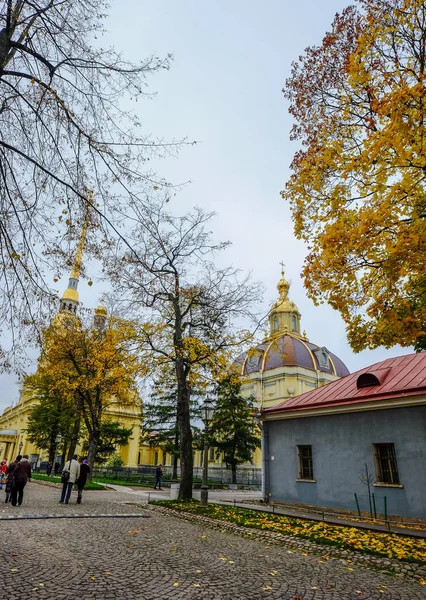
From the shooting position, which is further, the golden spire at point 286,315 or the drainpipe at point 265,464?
the golden spire at point 286,315

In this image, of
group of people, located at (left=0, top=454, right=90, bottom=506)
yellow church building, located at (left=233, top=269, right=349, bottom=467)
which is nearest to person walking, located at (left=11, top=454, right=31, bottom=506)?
group of people, located at (left=0, top=454, right=90, bottom=506)

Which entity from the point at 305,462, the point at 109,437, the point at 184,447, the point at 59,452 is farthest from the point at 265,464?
the point at 59,452

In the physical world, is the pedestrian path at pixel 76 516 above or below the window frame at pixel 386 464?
below

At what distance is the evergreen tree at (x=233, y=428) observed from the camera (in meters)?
35.8

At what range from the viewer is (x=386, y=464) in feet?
42.7

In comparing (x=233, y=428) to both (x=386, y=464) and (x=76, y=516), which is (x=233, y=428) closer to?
(x=386, y=464)

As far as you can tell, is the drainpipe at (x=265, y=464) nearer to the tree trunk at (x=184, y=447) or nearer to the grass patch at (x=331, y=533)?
the tree trunk at (x=184, y=447)

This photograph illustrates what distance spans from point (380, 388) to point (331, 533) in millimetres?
5621

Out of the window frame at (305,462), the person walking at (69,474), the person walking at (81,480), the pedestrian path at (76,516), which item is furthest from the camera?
the window frame at (305,462)

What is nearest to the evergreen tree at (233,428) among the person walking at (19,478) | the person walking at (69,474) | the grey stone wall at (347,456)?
the grey stone wall at (347,456)

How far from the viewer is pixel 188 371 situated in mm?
17484

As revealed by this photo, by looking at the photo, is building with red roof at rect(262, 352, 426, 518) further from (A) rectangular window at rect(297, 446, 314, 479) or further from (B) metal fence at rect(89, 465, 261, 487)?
(B) metal fence at rect(89, 465, 261, 487)

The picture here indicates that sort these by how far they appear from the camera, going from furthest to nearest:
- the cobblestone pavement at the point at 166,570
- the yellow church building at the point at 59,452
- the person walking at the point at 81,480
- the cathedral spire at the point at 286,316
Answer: the cathedral spire at the point at 286,316 < the yellow church building at the point at 59,452 < the person walking at the point at 81,480 < the cobblestone pavement at the point at 166,570

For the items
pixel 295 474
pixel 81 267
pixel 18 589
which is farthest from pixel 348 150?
pixel 295 474
